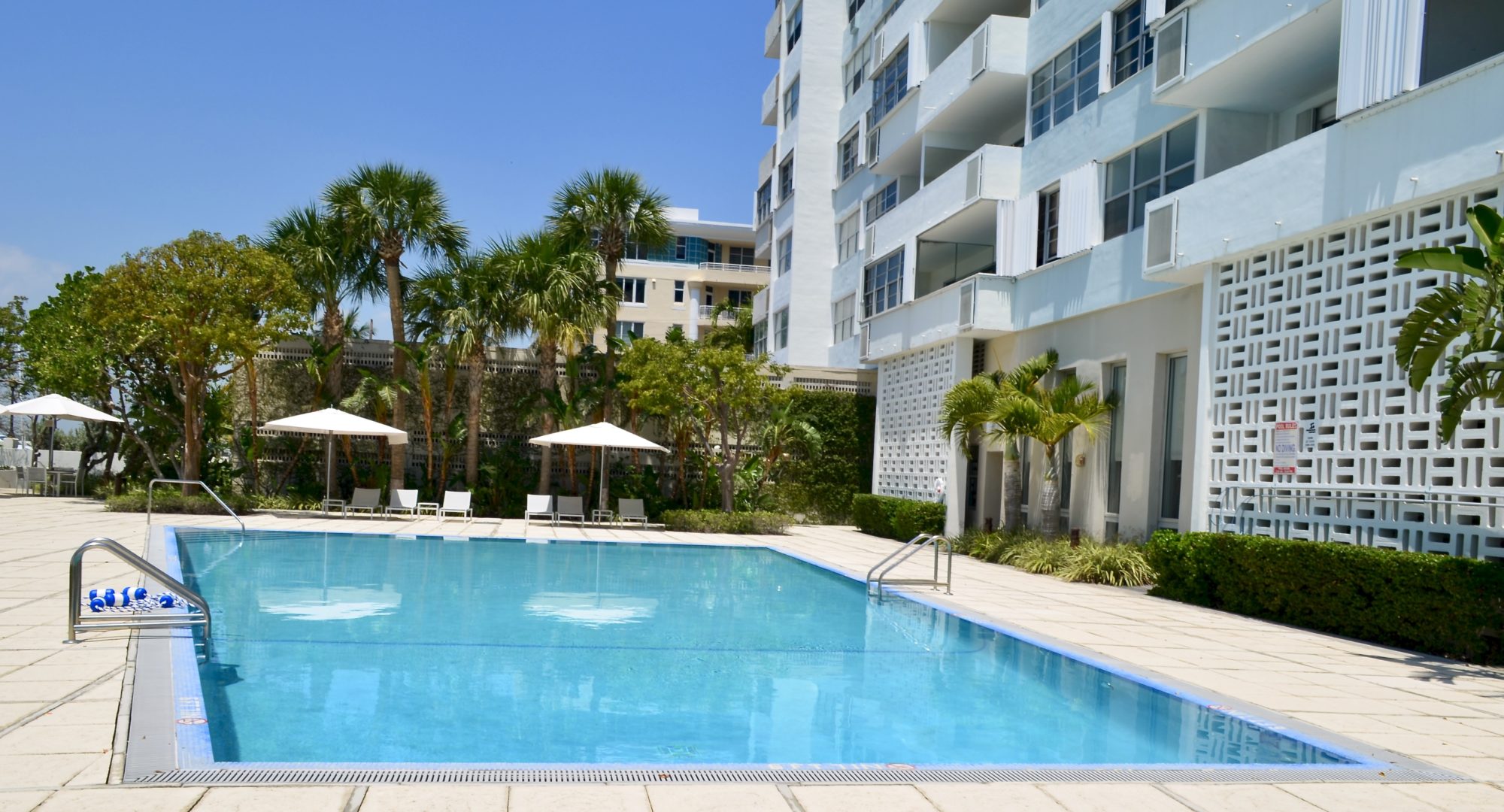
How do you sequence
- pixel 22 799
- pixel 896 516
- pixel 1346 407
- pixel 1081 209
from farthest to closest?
1. pixel 896 516
2. pixel 1081 209
3. pixel 1346 407
4. pixel 22 799

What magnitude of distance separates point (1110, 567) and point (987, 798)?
11211mm

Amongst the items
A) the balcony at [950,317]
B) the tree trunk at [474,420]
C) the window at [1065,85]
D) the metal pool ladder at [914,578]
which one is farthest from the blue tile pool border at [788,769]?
the tree trunk at [474,420]

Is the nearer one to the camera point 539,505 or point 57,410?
point 539,505

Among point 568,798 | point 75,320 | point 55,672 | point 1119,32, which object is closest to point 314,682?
point 55,672

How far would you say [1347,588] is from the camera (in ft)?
35.8

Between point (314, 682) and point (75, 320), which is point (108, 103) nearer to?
point (75, 320)

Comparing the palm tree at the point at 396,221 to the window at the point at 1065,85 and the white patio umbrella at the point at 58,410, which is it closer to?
the white patio umbrella at the point at 58,410

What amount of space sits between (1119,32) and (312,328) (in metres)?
19.1

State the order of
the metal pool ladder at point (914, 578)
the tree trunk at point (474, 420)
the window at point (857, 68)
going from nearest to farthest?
the metal pool ladder at point (914, 578), the tree trunk at point (474, 420), the window at point (857, 68)

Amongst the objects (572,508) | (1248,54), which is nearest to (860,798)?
(1248,54)

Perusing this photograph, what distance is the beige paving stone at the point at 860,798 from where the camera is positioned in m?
4.80

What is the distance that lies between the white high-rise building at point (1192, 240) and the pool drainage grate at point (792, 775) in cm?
547

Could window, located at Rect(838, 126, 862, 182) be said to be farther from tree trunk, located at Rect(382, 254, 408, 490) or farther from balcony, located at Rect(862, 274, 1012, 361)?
tree trunk, located at Rect(382, 254, 408, 490)

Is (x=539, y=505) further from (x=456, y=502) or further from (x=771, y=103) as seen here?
(x=771, y=103)
